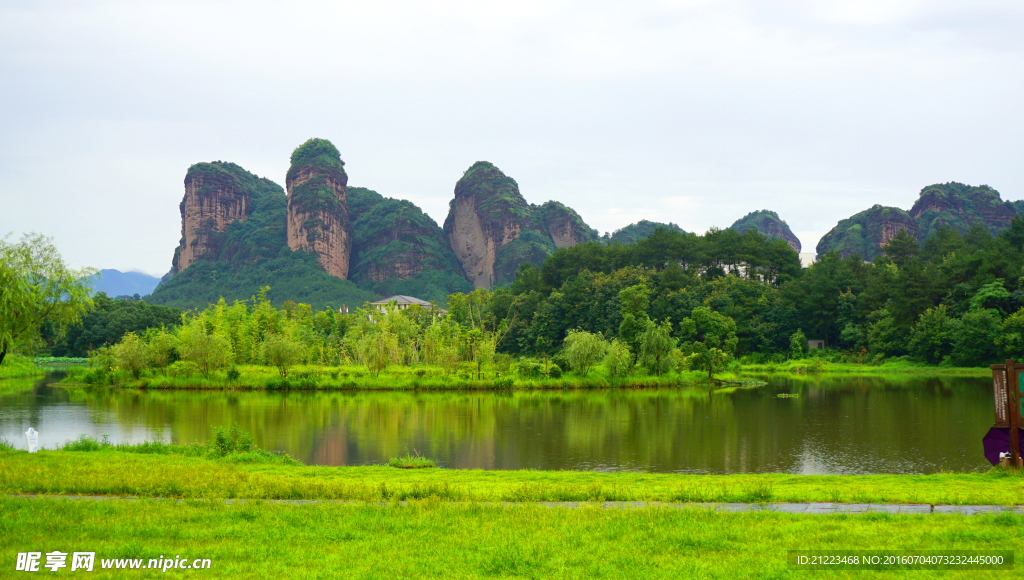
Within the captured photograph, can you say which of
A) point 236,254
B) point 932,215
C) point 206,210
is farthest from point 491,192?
point 932,215

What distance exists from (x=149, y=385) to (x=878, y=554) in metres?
44.8

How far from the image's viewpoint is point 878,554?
6.82m

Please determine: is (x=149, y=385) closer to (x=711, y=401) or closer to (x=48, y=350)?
(x=711, y=401)

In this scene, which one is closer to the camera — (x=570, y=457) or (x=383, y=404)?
(x=570, y=457)

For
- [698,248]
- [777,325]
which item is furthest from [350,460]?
[698,248]

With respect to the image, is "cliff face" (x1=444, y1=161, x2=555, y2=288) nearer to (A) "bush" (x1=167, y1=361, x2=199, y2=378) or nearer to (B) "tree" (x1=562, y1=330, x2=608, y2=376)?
(B) "tree" (x1=562, y1=330, x2=608, y2=376)

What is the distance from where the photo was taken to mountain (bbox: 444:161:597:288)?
147125 millimetres

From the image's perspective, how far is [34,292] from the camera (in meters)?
16.2

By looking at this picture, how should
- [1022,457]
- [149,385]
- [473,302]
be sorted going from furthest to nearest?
1. [473,302]
2. [149,385]
3. [1022,457]

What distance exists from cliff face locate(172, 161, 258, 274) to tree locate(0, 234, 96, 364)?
456 feet

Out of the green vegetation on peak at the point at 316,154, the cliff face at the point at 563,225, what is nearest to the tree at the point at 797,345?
the cliff face at the point at 563,225

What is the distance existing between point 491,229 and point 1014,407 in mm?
142004

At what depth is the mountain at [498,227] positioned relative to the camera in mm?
147125

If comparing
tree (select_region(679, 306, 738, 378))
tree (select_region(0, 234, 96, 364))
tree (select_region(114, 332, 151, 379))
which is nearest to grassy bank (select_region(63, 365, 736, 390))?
tree (select_region(114, 332, 151, 379))
